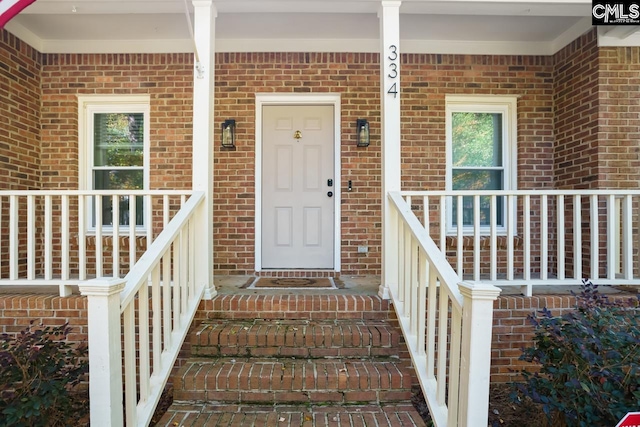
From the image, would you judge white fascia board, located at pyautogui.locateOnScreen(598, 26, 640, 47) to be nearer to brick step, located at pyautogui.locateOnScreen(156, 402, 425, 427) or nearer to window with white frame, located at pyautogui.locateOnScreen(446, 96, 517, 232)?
window with white frame, located at pyautogui.locateOnScreen(446, 96, 517, 232)

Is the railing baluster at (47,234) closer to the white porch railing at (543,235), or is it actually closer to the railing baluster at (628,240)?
the white porch railing at (543,235)

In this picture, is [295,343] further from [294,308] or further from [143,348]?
[143,348]

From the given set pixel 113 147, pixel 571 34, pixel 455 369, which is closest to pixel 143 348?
pixel 455 369

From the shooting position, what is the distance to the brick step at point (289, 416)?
2.19m

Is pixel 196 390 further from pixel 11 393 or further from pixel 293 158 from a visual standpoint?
pixel 293 158

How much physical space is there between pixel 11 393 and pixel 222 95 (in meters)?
3.38

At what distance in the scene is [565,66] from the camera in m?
4.32

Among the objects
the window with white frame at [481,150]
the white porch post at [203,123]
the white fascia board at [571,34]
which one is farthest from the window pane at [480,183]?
the white porch post at [203,123]

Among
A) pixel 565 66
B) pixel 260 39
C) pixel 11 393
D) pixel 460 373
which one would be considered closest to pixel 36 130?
pixel 260 39

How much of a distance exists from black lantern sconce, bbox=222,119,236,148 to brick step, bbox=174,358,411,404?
2.65m

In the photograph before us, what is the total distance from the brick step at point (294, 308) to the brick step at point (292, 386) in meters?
0.56

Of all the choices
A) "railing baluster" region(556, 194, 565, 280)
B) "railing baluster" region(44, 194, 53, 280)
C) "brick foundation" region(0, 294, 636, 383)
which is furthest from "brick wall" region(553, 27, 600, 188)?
"railing baluster" region(44, 194, 53, 280)

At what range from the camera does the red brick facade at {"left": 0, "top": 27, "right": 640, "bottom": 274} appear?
445 centimetres

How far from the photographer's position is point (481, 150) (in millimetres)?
→ 4660
